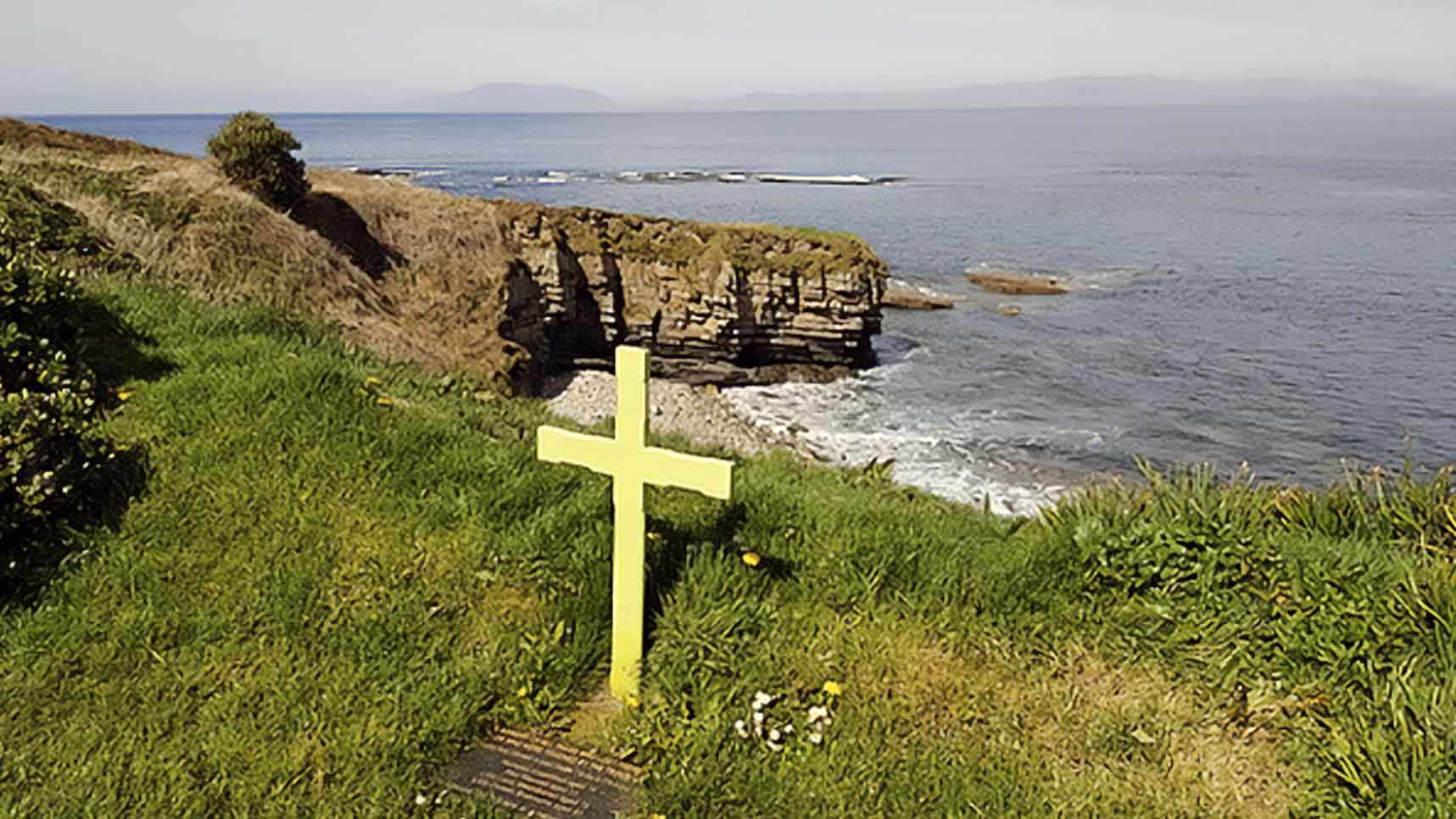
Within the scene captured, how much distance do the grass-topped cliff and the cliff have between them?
352 inches

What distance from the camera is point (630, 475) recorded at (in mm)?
5066

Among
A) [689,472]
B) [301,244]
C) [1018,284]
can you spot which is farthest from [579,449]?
[1018,284]

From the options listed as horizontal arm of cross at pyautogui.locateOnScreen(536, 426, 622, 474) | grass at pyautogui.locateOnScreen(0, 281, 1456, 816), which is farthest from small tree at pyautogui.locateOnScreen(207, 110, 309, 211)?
horizontal arm of cross at pyautogui.locateOnScreen(536, 426, 622, 474)

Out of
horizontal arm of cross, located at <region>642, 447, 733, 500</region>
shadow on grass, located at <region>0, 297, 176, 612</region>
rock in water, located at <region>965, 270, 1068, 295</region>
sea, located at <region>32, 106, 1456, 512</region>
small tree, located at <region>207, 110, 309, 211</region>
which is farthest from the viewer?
rock in water, located at <region>965, 270, 1068, 295</region>

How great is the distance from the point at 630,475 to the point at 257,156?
2476 centimetres

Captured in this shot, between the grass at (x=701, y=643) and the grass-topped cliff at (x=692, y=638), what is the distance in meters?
0.02

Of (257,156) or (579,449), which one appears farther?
(257,156)

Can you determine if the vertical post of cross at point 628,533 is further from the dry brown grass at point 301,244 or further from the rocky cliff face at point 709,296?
the rocky cliff face at point 709,296

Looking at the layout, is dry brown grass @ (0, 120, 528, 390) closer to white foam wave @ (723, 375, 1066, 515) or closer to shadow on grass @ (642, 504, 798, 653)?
shadow on grass @ (642, 504, 798, 653)

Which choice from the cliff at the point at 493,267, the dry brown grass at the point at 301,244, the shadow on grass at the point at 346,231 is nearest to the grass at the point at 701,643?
the dry brown grass at the point at 301,244

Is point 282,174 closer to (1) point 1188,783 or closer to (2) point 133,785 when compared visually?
(2) point 133,785

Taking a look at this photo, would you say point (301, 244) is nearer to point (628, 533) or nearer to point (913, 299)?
point (628, 533)

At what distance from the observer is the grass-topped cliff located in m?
4.50

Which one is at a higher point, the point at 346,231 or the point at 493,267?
the point at 346,231
